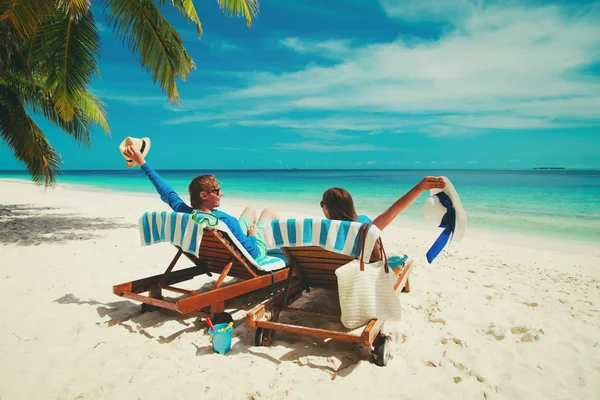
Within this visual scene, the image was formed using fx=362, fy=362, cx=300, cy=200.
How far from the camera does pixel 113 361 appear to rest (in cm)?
240

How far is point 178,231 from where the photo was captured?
2.90 m

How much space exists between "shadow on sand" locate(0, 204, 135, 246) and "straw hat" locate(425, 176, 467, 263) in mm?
6018

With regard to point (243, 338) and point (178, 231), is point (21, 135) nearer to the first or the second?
point (178, 231)

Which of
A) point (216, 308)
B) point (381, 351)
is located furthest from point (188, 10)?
point (381, 351)

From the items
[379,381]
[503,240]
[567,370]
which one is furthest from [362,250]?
[503,240]

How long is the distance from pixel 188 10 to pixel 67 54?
242 cm

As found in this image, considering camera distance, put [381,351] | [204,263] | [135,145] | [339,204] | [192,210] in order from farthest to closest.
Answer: [204,263], [192,210], [135,145], [339,204], [381,351]

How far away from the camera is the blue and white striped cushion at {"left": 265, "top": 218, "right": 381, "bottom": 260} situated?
2434 millimetres

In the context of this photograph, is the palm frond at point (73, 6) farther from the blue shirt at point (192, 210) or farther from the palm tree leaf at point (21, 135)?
the palm tree leaf at point (21, 135)

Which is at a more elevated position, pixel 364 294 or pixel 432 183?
pixel 432 183

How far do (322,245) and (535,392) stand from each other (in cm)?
155

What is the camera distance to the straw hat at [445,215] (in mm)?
2615

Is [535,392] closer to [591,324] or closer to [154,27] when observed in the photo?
[591,324]

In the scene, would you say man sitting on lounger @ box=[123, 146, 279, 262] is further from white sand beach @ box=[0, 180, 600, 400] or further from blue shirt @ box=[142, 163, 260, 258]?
white sand beach @ box=[0, 180, 600, 400]
